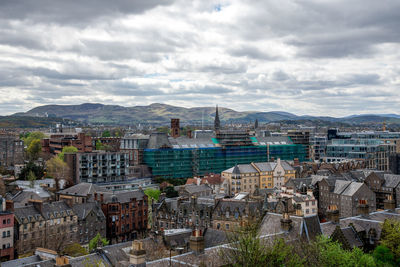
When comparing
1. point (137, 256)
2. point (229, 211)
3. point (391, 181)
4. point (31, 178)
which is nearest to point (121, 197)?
point (229, 211)

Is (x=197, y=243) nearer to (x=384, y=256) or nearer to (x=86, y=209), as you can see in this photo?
(x=384, y=256)

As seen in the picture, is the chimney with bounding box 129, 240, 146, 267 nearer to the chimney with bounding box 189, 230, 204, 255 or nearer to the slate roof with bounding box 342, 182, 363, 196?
the chimney with bounding box 189, 230, 204, 255

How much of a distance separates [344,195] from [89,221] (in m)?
67.8

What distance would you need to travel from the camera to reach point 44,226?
92062mm

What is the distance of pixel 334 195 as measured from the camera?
124 m

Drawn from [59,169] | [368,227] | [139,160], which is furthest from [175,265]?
[139,160]

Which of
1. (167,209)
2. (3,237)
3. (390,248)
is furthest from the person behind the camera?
(167,209)

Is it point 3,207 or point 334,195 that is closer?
point 3,207

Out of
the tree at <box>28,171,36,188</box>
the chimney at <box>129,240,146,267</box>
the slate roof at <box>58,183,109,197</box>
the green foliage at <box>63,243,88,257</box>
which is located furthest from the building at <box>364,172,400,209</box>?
the chimney at <box>129,240,146,267</box>

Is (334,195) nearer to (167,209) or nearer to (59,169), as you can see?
Result: (167,209)

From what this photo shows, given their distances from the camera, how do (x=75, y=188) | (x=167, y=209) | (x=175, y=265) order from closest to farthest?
(x=175, y=265) → (x=167, y=209) → (x=75, y=188)

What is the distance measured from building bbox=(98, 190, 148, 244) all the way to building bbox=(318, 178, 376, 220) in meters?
48.3

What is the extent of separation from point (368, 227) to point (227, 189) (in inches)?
3864

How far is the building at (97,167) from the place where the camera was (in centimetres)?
16300
